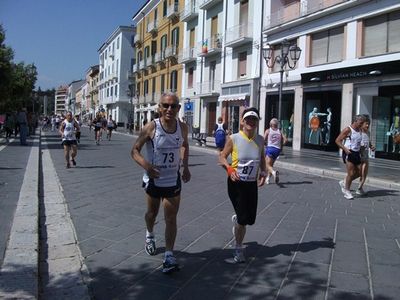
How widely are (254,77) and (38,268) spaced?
24.6 metres

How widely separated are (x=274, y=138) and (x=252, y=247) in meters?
5.84

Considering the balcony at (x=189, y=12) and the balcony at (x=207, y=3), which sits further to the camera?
the balcony at (x=189, y=12)

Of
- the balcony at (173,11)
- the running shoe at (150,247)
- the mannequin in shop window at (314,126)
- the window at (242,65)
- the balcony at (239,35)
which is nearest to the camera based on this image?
the running shoe at (150,247)

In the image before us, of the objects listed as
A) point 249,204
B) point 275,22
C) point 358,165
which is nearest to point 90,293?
point 249,204

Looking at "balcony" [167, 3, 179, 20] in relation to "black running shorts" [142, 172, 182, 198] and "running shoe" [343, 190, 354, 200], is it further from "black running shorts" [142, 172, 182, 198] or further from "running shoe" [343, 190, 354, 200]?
"black running shorts" [142, 172, 182, 198]

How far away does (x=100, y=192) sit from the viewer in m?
8.70

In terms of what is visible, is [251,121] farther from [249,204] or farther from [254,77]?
[254,77]

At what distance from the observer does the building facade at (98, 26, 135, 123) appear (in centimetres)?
6800

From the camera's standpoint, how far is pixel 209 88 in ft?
114

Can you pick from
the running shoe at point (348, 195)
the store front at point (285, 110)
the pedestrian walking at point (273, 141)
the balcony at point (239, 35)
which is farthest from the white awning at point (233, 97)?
the running shoe at point (348, 195)

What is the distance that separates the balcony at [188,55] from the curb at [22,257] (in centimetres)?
3194

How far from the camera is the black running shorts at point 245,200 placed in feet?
15.3

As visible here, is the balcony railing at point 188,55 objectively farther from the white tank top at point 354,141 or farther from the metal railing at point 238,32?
the white tank top at point 354,141

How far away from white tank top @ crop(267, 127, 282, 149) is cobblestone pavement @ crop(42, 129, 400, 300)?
1.76 m
